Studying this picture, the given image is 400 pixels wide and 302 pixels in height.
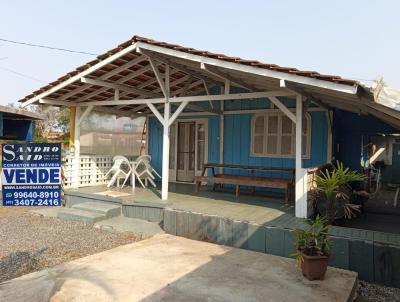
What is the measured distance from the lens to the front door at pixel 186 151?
944cm

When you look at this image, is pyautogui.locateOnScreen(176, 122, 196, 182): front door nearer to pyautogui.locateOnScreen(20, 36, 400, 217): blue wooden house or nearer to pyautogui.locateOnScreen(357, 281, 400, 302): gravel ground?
pyautogui.locateOnScreen(20, 36, 400, 217): blue wooden house

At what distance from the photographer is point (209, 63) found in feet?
17.1

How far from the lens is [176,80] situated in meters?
7.93

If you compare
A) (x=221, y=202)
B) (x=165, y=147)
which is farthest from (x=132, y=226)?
(x=221, y=202)

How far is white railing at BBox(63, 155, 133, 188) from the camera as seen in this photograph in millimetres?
8195

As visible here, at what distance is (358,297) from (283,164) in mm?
4301

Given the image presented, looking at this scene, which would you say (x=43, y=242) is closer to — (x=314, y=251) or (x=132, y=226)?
(x=132, y=226)

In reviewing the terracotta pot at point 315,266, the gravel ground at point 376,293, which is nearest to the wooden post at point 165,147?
the terracotta pot at point 315,266

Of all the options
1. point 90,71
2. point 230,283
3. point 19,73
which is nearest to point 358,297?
point 230,283

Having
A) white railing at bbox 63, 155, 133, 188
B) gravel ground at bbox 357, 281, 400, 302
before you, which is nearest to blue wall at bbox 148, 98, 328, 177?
white railing at bbox 63, 155, 133, 188

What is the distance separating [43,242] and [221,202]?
10.9 feet

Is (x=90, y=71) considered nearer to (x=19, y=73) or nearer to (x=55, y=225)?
(x=55, y=225)

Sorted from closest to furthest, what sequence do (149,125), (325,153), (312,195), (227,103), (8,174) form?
(8,174) < (312,195) < (325,153) < (227,103) < (149,125)

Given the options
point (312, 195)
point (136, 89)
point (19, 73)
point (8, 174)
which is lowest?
point (312, 195)
